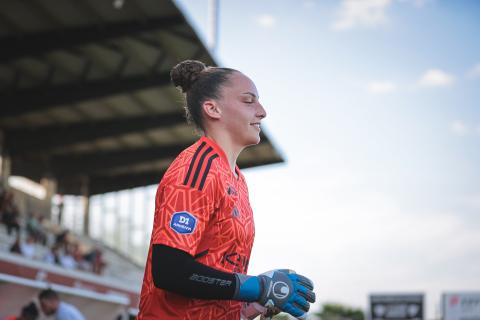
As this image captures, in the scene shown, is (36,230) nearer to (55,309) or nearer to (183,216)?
(55,309)

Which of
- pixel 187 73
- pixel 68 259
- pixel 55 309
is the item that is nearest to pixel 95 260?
pixel 68 259

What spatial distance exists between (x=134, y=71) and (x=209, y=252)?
21.7 meters

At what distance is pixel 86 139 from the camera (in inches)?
1129

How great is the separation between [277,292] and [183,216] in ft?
1.34

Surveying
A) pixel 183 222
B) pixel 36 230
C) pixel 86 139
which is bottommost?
pixel 183 222

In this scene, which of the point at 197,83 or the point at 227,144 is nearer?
the point at 227,144

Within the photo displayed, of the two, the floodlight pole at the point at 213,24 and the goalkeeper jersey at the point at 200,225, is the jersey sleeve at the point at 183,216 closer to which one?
the goalkeeper jersey at the point at 200,225

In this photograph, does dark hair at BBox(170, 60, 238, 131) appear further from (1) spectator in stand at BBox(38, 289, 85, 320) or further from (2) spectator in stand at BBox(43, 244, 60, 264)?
(2) spectator in stand at BBox(43, 244, 60, 264)

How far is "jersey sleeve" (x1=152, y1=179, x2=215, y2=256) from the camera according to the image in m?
2.29

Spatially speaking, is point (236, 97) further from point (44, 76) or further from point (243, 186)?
point (44, 76)

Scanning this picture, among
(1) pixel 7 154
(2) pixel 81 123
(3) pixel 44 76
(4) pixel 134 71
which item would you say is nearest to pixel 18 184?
(1) pixel 7 154

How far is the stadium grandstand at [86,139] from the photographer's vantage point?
19062mm

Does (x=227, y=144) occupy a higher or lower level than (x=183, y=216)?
higher

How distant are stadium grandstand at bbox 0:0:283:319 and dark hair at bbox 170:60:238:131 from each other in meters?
9.58
